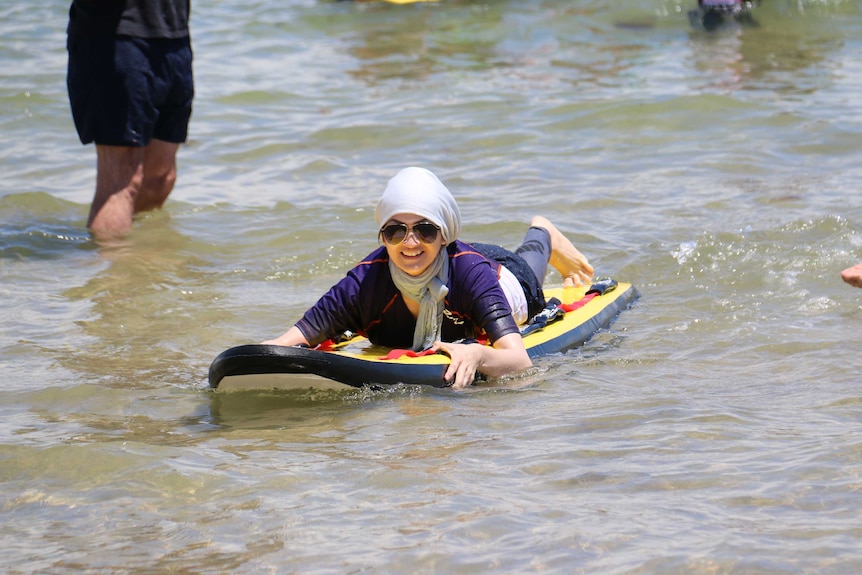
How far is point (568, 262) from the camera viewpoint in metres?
6.15

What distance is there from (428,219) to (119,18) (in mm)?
2637

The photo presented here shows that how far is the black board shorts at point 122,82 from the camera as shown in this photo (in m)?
6.24

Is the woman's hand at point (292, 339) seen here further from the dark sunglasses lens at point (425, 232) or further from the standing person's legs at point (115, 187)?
the standing person's legs at point (115, 187)

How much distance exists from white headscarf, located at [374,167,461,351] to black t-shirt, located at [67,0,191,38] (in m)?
2.32

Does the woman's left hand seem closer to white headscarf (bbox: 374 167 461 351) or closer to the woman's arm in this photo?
the woman's arm

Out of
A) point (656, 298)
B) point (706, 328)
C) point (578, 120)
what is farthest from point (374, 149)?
point (706, 328)

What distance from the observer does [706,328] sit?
554 cm

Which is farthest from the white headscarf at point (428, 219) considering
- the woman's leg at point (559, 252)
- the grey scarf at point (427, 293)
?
the woman's leg at point (559, 252)

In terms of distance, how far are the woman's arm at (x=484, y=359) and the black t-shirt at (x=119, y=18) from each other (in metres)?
2.75

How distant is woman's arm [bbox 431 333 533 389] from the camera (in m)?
4.48

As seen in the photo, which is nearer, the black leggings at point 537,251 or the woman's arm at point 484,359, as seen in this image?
the woman's arm at point 484,359

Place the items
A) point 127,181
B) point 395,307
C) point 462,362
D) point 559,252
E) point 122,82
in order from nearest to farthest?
point 462,362, point 395,307, point 559,252, point 122,82, point 127,181

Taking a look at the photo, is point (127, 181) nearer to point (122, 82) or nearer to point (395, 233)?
point (122, 82)

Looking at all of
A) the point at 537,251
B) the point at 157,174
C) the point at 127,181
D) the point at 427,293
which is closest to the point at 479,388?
the point at 427,293
